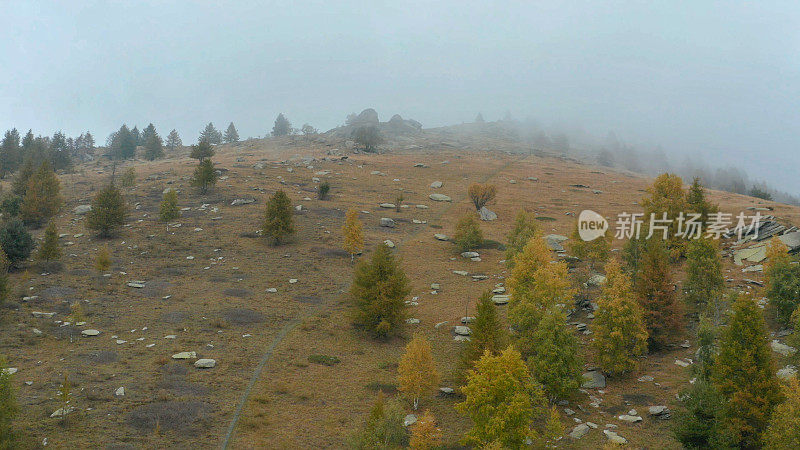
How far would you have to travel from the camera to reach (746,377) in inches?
846

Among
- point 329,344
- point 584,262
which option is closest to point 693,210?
point 584,262

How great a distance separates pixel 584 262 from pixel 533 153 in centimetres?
11326

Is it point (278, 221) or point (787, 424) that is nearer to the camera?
point (787, 424)

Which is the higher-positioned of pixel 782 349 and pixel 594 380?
pixel 782 349

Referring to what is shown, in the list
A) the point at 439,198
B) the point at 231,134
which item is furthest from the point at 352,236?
the point at 231,134

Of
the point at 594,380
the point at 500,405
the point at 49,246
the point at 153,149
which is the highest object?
the point at 153,149

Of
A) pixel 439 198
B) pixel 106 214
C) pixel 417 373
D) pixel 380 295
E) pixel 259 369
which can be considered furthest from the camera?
pixel 439 198

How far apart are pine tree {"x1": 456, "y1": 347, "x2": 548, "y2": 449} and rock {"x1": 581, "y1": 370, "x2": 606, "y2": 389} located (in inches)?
386

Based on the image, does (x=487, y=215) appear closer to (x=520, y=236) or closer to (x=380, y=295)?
(x=520, y=236)

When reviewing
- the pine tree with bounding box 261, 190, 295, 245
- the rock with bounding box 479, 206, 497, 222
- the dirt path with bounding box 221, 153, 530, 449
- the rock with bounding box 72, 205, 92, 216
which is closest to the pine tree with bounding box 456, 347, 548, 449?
the dirt path with bounding box 221, 153, 530, 449

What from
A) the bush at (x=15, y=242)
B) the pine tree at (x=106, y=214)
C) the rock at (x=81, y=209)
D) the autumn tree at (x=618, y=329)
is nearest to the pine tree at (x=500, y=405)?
the autumn tree at (x=618, y=329)

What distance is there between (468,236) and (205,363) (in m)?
36.1

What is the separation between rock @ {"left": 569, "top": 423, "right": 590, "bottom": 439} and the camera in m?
23.2

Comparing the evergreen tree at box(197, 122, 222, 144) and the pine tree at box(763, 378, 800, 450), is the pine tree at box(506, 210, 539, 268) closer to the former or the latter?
the pine tree at box(763, 378, 800, 450)
